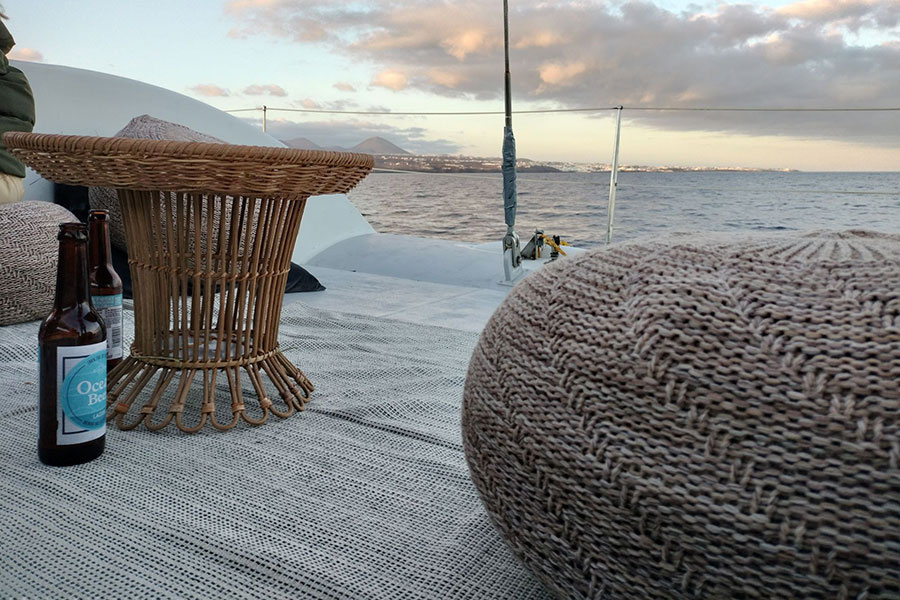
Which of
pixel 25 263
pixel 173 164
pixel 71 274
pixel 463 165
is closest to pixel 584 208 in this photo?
pixel 463 165

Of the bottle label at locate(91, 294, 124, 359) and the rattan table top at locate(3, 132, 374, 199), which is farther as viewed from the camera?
the bottle label at locate(91, 294, 124, 359)

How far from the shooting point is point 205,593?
0.83m

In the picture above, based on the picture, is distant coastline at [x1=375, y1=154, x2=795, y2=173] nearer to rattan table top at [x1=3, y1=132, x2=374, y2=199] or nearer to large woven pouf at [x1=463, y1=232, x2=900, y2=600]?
rattan table top at [x1=3, y1=132, x2=374, y2=199]

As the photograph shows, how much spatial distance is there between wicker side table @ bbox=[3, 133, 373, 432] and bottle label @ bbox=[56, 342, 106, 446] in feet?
0.62

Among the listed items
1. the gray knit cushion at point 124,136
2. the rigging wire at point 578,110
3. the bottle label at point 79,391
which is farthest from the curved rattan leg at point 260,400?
the rigging wire at point 578,110

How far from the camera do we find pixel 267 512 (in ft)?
3.39

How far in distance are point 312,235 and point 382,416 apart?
242 centimetres

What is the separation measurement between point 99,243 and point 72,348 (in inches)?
17.0

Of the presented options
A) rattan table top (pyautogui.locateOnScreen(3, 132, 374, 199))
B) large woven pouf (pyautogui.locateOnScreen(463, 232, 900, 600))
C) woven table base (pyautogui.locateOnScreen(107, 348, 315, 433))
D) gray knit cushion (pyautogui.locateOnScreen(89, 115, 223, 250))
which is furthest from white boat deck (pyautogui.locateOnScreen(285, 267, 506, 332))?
large woven pouf (pyautogui.locateOnScreen(463, 232, 900, 600))

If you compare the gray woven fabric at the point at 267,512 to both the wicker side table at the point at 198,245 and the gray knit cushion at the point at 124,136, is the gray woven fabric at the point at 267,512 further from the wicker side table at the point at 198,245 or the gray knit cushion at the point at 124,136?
the gray knit cushion at the point at 124,136

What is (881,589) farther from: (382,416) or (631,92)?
(631,92)

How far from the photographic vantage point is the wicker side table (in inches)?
45.6

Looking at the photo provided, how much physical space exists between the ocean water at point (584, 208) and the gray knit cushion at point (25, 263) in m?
2.08

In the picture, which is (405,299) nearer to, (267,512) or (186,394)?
(186,394)
